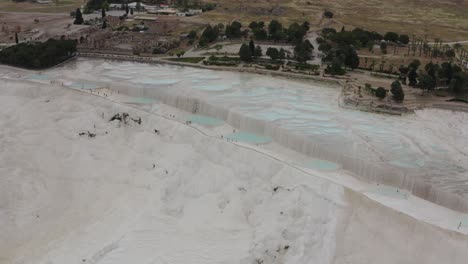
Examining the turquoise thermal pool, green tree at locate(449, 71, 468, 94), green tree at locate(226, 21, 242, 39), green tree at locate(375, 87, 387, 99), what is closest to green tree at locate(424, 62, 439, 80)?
green tree at locate(449, 71, 468, 94)

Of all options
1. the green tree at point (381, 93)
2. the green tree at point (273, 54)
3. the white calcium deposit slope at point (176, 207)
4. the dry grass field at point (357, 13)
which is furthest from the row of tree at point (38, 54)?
the green tree at point (381, 93)

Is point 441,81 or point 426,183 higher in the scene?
point 441,81

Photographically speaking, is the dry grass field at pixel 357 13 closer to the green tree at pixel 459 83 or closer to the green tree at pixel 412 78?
the green tree at pixel 459 83

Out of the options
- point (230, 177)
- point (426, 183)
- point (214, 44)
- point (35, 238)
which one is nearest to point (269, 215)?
point (230, 177)

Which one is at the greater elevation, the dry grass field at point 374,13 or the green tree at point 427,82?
the dry grass field at point 374,13

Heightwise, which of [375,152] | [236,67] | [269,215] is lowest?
[269,215]

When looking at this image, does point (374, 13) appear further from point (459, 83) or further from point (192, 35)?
point (459, 83)

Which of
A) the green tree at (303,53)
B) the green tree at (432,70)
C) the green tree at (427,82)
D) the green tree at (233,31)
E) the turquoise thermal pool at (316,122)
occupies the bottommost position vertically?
the turquoise thermal pool at (316,122)

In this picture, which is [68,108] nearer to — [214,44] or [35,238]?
[35,238]
